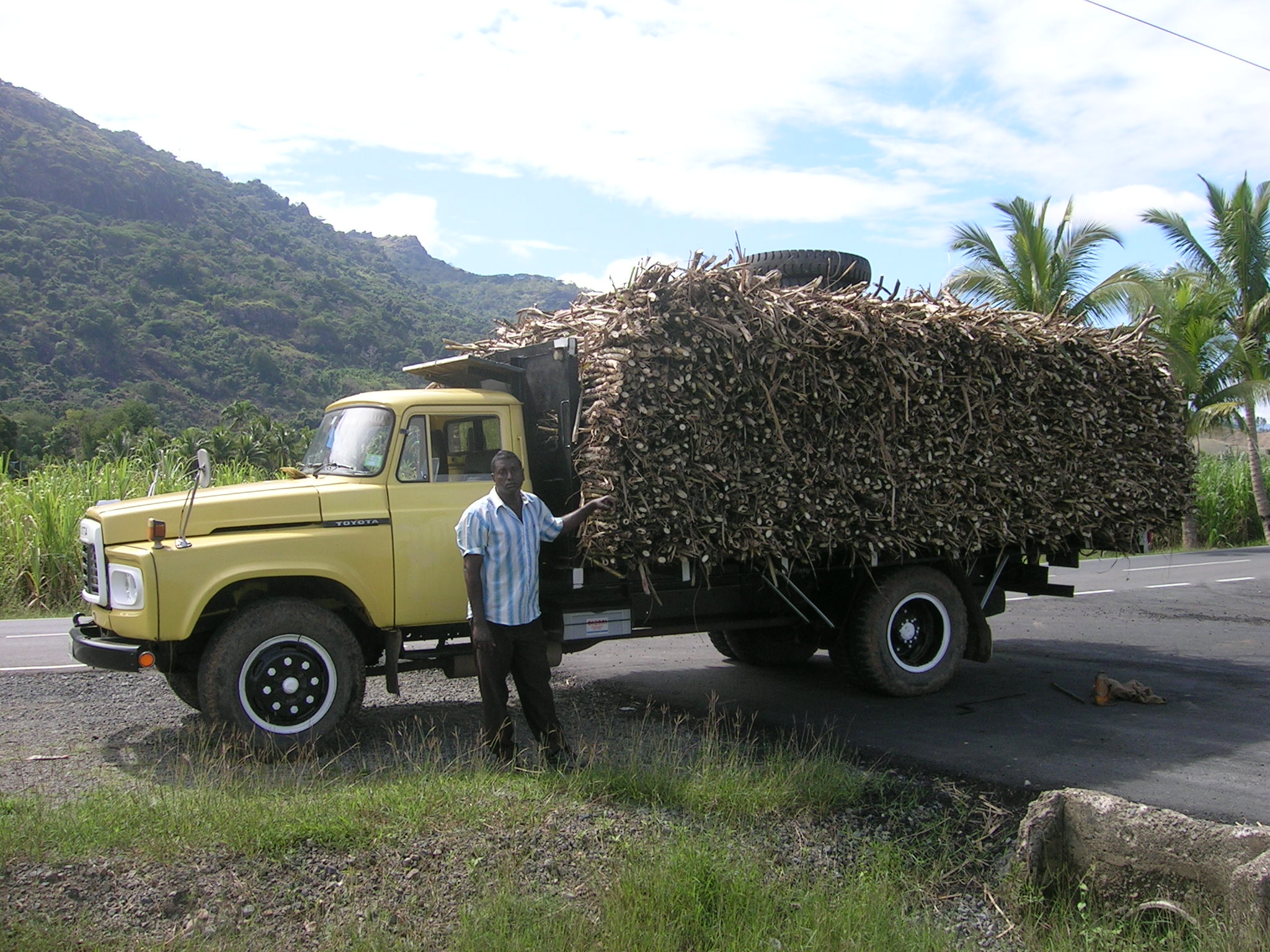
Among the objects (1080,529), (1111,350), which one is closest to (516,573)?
(1080,529)

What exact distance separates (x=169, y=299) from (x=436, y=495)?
73.9m

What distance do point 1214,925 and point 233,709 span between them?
17.1 feet

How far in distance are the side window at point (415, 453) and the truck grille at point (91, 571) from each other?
6.36 ft

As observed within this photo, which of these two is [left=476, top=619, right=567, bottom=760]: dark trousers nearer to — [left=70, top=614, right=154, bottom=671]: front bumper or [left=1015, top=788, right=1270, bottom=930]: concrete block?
[left=70, top=614, right=154, bottom=671]: front bumper

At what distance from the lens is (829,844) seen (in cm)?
498

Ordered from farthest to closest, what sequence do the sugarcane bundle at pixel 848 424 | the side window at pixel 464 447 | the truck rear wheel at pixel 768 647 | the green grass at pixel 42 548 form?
the green grass at pixel 42 548, the truck rear wheel at pixel 768 647, the side window at pixel 464 447, the sugarcane bundle at pixel 848 424

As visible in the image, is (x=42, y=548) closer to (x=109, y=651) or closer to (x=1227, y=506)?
(x=109, y=651)

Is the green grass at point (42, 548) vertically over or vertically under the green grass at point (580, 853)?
over

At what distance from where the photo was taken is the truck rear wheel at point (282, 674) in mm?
6207

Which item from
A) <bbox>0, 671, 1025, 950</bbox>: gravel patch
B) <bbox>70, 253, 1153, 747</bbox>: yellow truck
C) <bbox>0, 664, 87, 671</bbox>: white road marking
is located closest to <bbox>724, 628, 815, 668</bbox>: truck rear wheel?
<bbox>70, 253, 1153, 747</bbox>: yellow truck

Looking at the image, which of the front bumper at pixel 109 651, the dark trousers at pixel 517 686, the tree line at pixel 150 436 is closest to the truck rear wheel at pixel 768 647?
the dark trousers at pixel 517 686

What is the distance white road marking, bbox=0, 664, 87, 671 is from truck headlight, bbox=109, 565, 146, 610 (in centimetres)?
358

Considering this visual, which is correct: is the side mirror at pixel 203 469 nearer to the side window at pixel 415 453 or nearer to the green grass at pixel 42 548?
the side window at pixel 415 453

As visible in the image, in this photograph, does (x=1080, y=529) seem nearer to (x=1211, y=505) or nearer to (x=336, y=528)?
(x=336, y=528)
